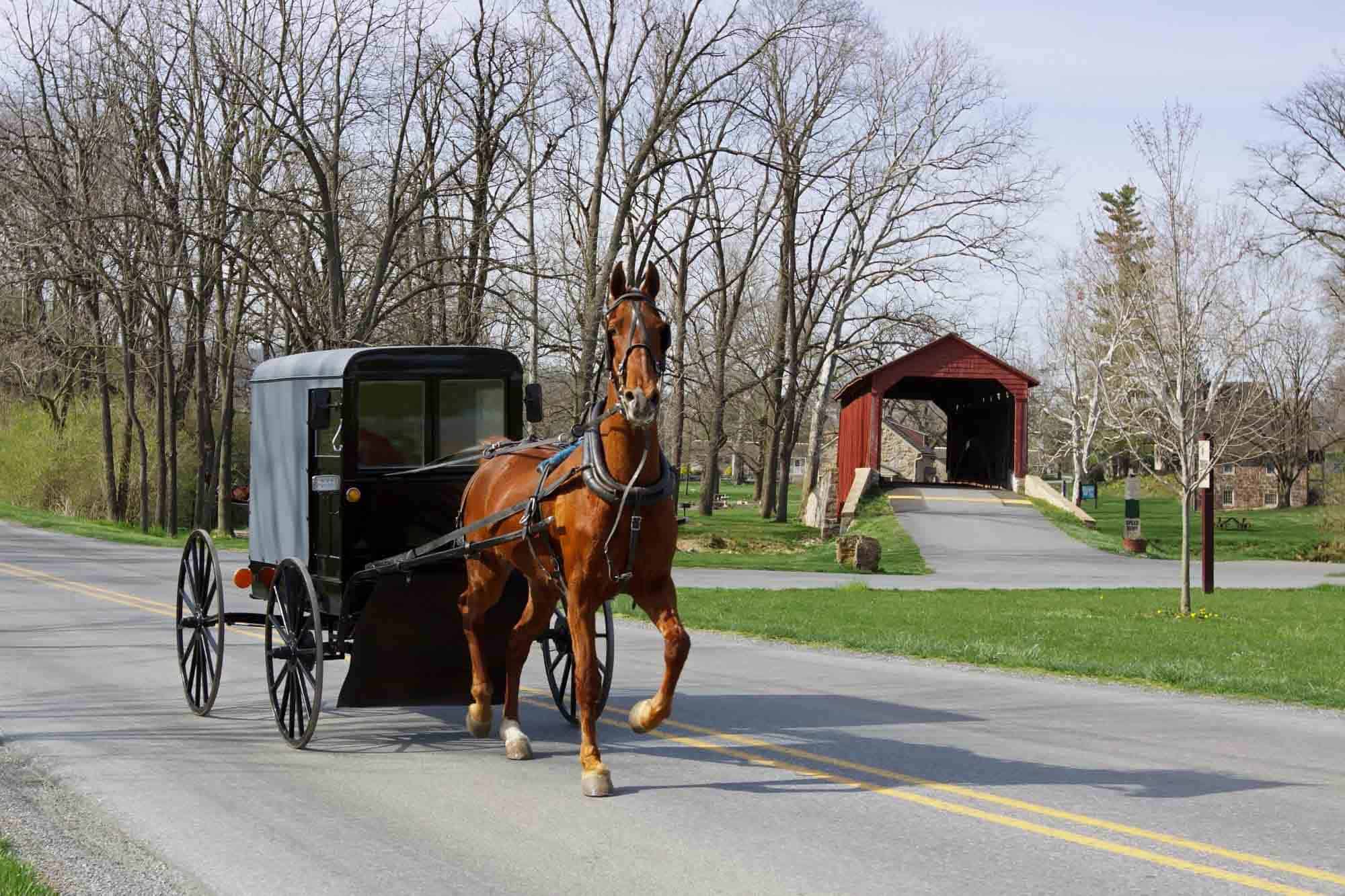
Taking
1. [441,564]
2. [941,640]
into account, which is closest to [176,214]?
[941,640]

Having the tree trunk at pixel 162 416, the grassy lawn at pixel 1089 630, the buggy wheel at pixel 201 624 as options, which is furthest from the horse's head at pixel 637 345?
the tree trunk at pixel 162 416

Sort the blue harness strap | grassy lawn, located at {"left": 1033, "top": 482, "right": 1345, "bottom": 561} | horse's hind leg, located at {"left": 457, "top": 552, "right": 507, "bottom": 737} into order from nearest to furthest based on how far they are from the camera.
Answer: the blue harness strap
horse's hind leg, located at {"left": 457, "top": 552, "right": 507, "bottom": 737}
grassy lawn, located at {"left": 1033, "top": 482, "right": 1345, "bottom": 561}

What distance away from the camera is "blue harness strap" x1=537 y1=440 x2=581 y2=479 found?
8562 millimetres

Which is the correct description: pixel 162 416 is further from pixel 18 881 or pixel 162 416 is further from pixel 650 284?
pixel 18 881

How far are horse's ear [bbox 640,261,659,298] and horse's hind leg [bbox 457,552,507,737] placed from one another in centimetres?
230

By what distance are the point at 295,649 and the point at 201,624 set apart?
1.60 meters

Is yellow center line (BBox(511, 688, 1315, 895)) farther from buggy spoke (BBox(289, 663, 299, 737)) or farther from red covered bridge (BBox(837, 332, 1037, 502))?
red covered bridge (BBox(837, 332, 1037, 502))

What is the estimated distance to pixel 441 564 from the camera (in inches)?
387

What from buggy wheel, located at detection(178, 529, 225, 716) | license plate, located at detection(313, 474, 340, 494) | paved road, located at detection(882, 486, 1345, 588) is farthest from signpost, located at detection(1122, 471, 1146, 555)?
license plate, located at detection(313, 474, 340, 494)

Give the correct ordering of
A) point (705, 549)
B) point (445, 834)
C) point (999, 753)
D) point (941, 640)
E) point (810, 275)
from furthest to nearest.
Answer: point (810, 275)
point (705, 549)
point (941, 640)
point (999, 753)
point (445, 834)

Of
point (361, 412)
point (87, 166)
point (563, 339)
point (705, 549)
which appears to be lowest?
point (705, 549)

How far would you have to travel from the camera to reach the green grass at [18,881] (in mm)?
5715

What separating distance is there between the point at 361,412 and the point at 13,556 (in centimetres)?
2237

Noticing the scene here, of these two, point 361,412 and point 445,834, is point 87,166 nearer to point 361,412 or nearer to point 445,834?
point 361,412
